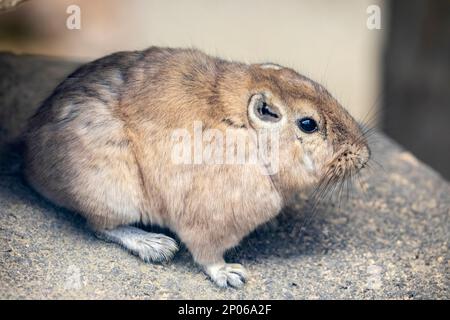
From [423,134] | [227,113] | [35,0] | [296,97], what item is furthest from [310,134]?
[35,0]

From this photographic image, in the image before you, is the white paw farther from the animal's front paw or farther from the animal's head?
the animal's head

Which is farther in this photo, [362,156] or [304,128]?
[362,156]

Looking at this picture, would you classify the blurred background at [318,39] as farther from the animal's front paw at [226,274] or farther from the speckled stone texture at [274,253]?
the animal's front paw at [226,274]

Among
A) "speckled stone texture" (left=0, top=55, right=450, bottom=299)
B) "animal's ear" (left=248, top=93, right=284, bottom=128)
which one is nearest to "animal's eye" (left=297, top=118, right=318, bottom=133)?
"animal's ear" (left=248, top=93, right=284, bottom=128)

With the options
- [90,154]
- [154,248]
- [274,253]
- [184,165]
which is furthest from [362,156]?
[90,154]

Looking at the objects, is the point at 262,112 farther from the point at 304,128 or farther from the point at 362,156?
the point at 362,156
